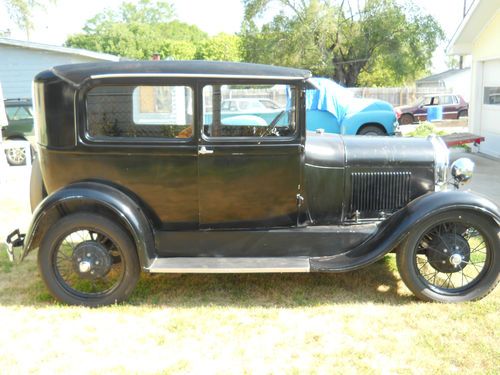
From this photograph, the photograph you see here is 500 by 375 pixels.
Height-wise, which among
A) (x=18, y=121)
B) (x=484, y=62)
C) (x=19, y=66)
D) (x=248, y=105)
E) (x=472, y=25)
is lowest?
(x=18, y=121)

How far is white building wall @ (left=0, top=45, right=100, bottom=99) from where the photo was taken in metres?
17.5

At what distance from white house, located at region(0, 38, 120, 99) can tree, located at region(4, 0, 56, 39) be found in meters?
2.51

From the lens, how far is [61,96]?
3877 mm

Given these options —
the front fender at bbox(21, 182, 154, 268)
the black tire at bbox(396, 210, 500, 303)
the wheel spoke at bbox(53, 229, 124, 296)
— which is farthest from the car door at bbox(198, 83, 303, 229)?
the black tire at bbox(396, 210, 500, 303)

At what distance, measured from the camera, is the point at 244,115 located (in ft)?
13.3

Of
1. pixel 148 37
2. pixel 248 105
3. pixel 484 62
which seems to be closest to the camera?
pixel 248 105

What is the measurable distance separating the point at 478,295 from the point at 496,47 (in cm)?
888

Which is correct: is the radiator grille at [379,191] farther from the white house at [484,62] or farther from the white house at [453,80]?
the white house at [453,80]

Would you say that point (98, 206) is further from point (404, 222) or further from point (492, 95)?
point (492, 95)

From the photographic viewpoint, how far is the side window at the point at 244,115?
12.7 ft

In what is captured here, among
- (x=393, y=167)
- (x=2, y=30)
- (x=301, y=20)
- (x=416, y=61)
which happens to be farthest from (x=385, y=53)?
(x=393, y=167)

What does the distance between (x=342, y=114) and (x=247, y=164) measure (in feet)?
29.0

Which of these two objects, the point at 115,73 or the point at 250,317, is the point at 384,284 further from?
the point at 115,73

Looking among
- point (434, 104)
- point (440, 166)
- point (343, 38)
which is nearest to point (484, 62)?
point (440, 166)
